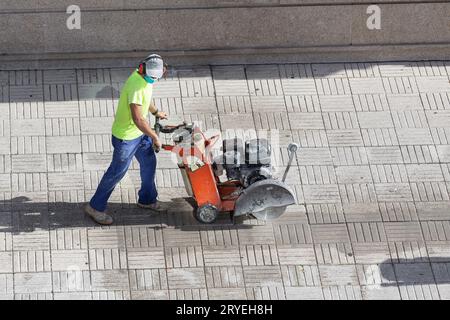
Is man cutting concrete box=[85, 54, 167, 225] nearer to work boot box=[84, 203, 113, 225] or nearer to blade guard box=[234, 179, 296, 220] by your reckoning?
work boot box=[84, 203, 113, 225]

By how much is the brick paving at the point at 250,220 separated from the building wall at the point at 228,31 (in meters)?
0.19

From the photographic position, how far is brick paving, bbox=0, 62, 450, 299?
1124cm

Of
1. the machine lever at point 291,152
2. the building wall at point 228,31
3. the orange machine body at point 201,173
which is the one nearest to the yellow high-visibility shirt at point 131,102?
the orange machine body at point 201,173

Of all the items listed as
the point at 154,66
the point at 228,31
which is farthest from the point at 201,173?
the point at 228,31

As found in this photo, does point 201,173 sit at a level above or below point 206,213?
above

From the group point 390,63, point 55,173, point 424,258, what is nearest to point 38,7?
point 55,173

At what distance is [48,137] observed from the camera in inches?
490

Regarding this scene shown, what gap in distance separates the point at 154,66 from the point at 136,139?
74cm

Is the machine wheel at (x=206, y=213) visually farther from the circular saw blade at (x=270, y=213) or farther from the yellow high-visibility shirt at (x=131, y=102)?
the yellow high-visibility shirt at (x=131, y=102)

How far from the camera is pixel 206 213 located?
458 inches

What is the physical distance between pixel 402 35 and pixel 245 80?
181cm

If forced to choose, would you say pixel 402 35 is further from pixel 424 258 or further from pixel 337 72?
pixel 424 258

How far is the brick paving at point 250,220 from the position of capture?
11.2 meters

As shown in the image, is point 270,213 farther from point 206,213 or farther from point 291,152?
point 291,152
